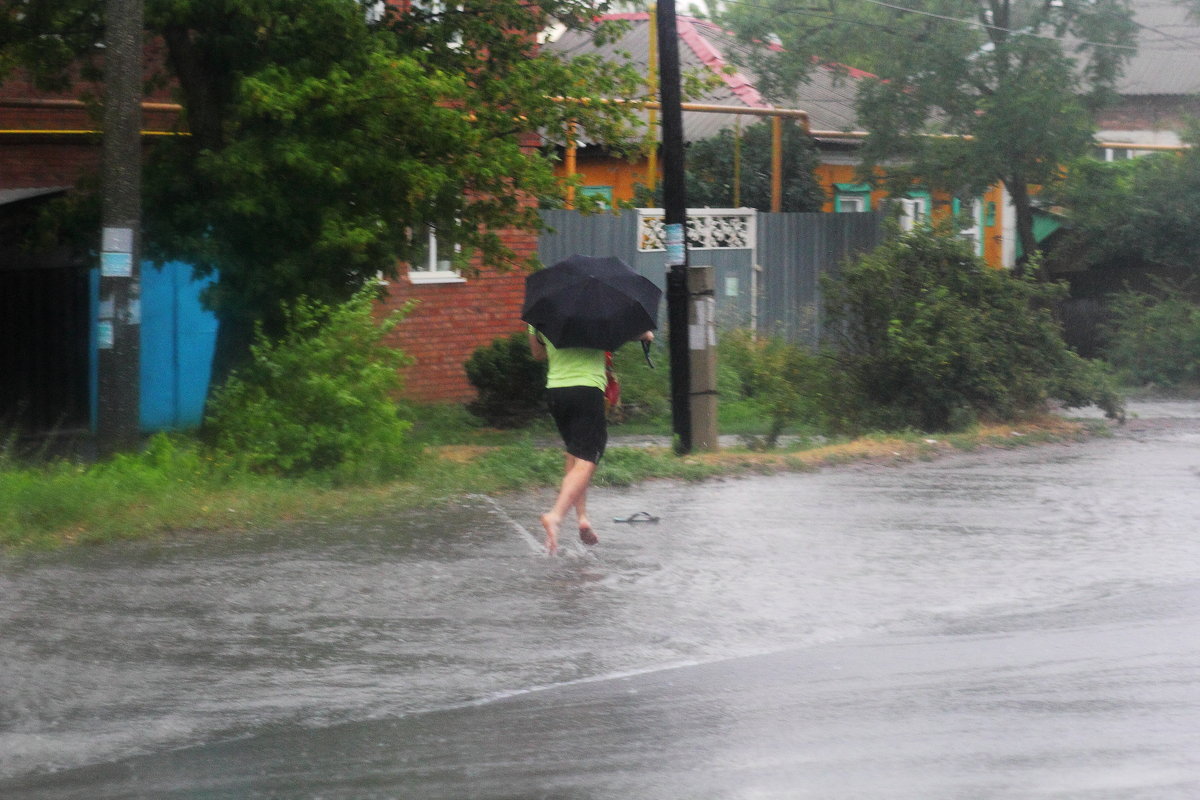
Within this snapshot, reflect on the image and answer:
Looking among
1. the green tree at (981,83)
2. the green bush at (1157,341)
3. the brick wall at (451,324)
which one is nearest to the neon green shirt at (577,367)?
the brick wall at (451,324)

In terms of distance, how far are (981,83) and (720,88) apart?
6280 mm

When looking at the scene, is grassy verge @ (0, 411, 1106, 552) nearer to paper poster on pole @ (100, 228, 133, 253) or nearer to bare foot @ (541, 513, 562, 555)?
paper poster on pole @ (100, 228, 133, 253)

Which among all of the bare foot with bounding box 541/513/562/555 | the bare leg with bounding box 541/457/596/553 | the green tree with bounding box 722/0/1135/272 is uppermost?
the green tree with bounding box 722/0/1135/272

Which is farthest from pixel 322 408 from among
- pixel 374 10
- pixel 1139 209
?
pixel 1139 209

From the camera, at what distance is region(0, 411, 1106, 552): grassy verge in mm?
8938

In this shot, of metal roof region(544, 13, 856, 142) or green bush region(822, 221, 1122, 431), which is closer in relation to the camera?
green bush region(822, 221, 1122, 431)

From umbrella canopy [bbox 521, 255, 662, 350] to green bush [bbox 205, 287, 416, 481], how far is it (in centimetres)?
259

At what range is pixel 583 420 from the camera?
8594mm

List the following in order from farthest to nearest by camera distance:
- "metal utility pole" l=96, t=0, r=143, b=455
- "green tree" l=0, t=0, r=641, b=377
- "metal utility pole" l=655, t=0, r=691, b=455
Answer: "metal utility pole" l=655, t=0, r=691, b=455 → "green tree" l=0, t=0, r=641, b=377 → "metal utility pole" l=96, t=0, r=143, b=455

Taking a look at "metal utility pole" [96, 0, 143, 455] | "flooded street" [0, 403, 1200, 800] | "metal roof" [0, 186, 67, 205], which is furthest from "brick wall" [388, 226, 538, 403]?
"flooded street" [0, 403, 1200, 800]

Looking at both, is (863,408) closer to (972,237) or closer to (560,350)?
(972,237)

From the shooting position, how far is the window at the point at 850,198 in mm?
27234

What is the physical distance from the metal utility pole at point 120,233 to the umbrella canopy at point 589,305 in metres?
3.29

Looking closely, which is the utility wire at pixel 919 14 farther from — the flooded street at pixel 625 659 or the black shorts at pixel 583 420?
the black shorts at pixel 583 420
